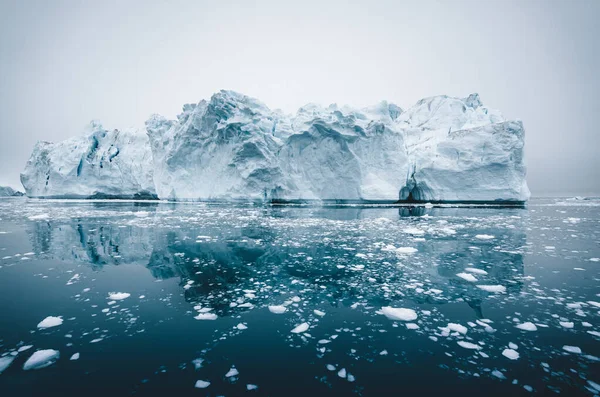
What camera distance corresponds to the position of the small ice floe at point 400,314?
106 inches

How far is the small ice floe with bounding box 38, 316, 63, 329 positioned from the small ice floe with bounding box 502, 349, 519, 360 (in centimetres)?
379

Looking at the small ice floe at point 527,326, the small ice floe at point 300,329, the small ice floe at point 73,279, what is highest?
the small ice floe at point 73,279

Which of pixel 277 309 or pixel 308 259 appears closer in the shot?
pixel 277 309

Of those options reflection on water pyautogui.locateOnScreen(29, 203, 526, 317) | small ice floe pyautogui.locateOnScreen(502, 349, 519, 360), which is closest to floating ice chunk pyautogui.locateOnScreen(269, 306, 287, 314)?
reflection on water pyautogui.locateOnScreen(29, 203, 526, 317)

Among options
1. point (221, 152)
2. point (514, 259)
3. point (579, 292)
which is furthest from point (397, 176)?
point (579, 292)

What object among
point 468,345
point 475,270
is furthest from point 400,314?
point 475,270

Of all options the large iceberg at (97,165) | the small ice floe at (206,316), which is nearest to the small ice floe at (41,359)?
the small ice floe at (206,316)

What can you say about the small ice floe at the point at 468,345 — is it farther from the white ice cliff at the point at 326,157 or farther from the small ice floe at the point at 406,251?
the white ice cliff at the point at 326,157

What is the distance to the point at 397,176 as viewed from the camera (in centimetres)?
2195

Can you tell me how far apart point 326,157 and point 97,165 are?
24.3 metres

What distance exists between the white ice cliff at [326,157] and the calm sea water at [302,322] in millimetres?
16876

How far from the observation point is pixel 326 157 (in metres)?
22.3

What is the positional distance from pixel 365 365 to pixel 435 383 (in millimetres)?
445

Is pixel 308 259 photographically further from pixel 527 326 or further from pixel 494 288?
pixel 527 326
